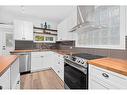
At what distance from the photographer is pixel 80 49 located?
2.55m

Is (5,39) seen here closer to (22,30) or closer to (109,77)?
(22,30)

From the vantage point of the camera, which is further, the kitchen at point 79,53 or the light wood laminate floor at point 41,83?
the light wood laminate floor at point 41,83

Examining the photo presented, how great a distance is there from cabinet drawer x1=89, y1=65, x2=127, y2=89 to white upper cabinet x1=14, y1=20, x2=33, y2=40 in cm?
289

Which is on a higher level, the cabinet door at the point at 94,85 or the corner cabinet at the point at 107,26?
the corner cabinet at the point at 107,26

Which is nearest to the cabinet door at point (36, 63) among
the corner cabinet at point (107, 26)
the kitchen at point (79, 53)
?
the kitchen at point (79, 53)

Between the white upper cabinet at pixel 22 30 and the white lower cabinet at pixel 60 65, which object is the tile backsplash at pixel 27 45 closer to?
the white upper cabinet at pixel 22 30

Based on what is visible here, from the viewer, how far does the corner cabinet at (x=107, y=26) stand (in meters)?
1.39

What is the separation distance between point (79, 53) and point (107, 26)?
36.4 inches

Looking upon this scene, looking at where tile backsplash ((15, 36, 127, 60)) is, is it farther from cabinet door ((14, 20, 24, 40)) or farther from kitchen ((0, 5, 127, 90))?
cabinet door ((14, 20, 24, 40))

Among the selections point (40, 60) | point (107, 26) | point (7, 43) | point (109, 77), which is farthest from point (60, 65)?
point (7, 43)

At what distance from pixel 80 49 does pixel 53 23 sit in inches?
102
